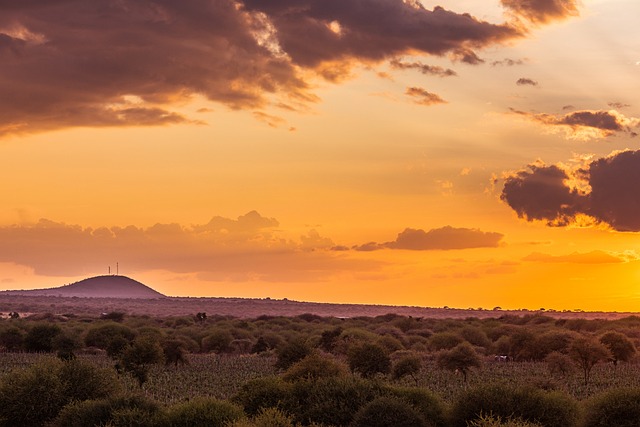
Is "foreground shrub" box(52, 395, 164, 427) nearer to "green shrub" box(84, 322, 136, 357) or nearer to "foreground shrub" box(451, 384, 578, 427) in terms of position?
"foreground shrub" box(451, 384, 578, 427)

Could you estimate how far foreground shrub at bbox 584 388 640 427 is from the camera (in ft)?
98.6

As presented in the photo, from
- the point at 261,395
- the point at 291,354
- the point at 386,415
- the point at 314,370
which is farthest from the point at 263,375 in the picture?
the point at 386,415

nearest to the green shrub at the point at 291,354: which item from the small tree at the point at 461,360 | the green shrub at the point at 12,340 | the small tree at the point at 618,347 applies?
the small tree at the point at 461,360

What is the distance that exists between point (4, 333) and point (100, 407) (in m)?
55.6

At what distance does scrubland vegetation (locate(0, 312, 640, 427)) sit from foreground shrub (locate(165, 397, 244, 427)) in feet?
0.16

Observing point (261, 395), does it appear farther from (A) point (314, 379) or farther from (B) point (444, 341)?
(B) point (444, 341)

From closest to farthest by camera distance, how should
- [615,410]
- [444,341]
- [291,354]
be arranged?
[615,410], [291,354], [444,341]

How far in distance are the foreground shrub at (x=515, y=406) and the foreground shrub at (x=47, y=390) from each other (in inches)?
604

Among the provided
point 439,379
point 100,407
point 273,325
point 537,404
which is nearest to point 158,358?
point 439,379

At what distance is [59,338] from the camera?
76438 millimetres

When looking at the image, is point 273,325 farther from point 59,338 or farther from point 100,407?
point 100,407

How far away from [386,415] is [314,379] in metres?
9.41

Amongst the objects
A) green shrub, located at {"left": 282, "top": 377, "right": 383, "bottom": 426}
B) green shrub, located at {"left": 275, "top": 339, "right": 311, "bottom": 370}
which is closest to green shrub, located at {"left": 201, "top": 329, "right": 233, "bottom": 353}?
green shrub, located at {"left": 275, "top": 339, "right": 311, "bottom": 370}

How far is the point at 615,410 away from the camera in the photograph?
30.3m
